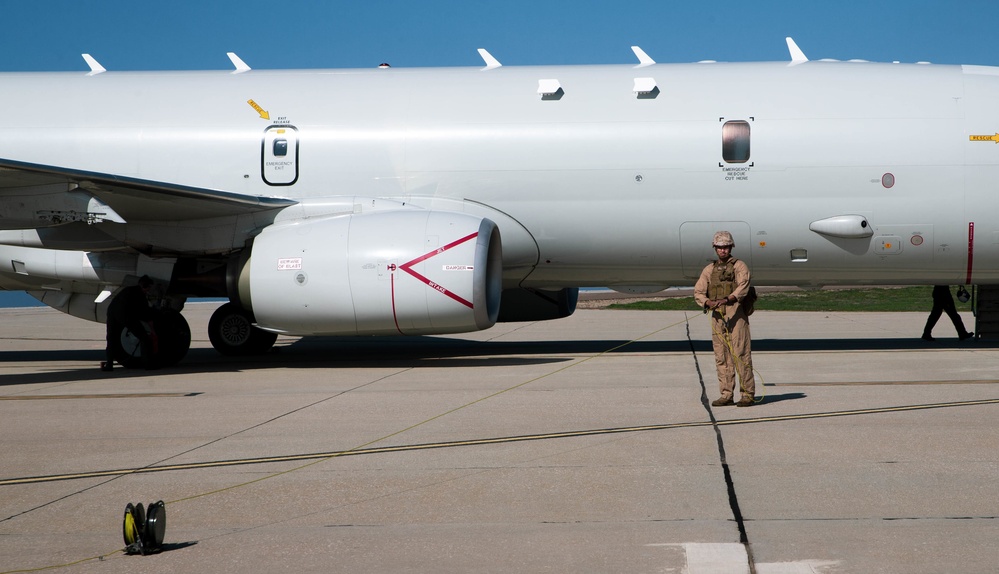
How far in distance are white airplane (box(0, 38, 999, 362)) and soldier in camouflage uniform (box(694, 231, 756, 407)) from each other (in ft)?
12.1

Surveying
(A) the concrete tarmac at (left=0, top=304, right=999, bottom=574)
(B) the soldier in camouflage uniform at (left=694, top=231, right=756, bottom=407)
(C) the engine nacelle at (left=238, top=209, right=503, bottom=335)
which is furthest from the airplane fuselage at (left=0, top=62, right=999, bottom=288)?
(B) the soldier in camouflage uniform at (left=694, top=231, right=756, bottom=407)

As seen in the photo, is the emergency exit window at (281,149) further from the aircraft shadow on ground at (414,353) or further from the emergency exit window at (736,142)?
the emergency exit window at (736,142)

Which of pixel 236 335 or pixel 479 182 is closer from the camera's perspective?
pixel 479 182

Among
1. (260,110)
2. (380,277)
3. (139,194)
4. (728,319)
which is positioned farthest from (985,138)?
(139,194)

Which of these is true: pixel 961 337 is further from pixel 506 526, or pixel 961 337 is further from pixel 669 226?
pixel 506 526

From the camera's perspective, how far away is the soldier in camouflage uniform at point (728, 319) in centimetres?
916

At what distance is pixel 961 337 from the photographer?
53.0 feet

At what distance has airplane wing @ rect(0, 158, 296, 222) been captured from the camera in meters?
11.8

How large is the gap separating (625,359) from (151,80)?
321 inches

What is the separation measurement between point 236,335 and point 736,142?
832cm

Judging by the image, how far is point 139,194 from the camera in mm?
12578

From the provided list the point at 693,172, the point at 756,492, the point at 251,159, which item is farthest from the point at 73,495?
the point at 693,172

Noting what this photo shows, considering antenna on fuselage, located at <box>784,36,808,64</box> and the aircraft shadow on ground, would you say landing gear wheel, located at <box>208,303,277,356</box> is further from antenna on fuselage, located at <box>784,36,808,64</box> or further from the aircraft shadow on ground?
antenna on fuselage, located at <box>784,36,808,64</box>

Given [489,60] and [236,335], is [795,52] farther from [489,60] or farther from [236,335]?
[236,335]
